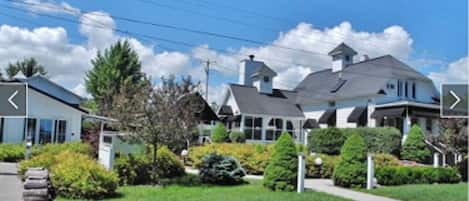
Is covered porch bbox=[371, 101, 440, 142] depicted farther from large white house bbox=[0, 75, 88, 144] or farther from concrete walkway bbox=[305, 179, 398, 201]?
large white house bbox=[0, 75, 88, 144]

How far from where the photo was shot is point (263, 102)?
37.9m

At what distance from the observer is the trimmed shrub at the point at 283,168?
46.3 ft

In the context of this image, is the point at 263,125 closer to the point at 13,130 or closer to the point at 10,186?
the point at 13,130

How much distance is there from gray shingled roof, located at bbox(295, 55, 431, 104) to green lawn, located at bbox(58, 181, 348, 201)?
2014 centimetres

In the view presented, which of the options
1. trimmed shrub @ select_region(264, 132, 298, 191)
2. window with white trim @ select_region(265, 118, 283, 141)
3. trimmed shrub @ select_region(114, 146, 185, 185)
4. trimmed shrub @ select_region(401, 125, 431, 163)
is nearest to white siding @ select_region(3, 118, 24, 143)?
trimmed shrub @ select_region(114, 146, 185, 185)

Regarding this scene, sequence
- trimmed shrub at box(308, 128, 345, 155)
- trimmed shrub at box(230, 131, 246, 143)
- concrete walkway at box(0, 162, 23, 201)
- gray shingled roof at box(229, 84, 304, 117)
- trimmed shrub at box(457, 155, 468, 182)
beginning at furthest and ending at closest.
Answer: gray shingled roof at box(229, 84, 304, 117) < trimmed shrub at box(230, 131, 246, 143) < trimmed shrub at box(308, 128, 345, 155) < trimmed shrub at box(457, 155, 468, 182) < concrete walkway at box(0, 162, 23, 201)

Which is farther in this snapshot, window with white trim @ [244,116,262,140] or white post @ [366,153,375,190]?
window with white trim @ [244,116,262,140]

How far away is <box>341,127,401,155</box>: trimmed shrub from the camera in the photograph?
27.4 meters

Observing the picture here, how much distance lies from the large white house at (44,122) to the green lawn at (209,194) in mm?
12756

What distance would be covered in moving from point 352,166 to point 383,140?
12.9 metres

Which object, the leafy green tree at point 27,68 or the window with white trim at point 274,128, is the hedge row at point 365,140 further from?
the leafy green tree at point 27,68

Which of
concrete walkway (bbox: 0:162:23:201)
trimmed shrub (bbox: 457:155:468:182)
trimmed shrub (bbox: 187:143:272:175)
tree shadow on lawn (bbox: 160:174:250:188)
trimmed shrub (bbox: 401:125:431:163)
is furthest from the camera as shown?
trimmed shrub (bbox: 401:125:431:163)

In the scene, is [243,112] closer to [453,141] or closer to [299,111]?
[299,111]

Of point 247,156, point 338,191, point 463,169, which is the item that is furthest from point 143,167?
point 463,169
